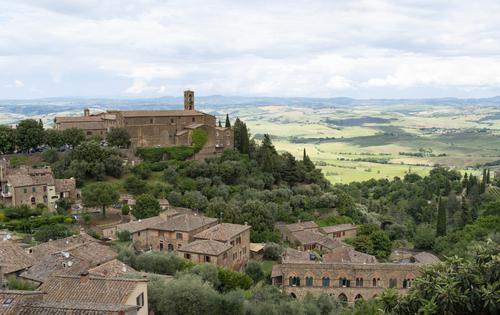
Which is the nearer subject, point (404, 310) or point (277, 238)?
point (404, 310)

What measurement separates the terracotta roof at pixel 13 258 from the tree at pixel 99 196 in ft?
50.5

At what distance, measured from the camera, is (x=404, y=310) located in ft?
68.0

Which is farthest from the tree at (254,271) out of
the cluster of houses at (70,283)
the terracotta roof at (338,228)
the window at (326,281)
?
the terracotta roof at (338,228)

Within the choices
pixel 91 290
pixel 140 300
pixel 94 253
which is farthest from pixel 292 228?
pixel 91 290

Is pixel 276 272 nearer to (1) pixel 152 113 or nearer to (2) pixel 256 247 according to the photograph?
(2) pixel 256 247

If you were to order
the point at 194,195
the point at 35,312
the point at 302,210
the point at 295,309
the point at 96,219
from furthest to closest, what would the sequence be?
the point at 302,210, the point at 194,195, the point at 96,219, the point at 295,309, the point at 35,312

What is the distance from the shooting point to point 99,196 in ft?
159

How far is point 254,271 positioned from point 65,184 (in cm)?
2390

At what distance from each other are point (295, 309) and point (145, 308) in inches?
375

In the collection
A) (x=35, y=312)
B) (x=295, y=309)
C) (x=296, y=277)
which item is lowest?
(x=296, y=277)

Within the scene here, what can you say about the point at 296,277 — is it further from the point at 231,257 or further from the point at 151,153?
the point at 151,153

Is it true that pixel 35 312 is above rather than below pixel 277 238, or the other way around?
above

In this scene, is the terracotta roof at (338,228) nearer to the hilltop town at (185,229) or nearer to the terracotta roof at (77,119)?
the hilltop town at (185,229)

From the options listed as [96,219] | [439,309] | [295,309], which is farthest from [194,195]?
[439,309]
